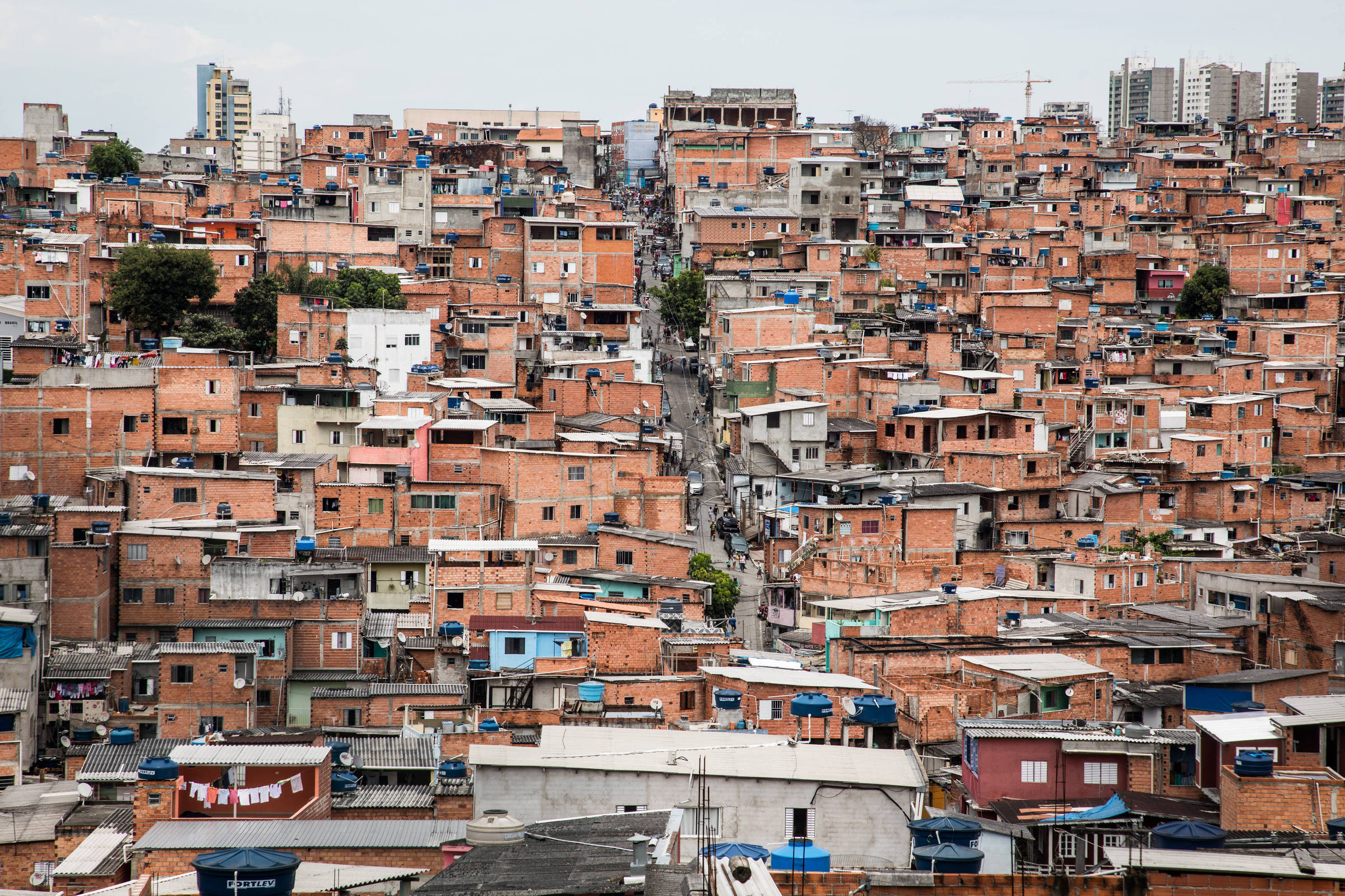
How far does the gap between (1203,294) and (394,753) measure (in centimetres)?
4892

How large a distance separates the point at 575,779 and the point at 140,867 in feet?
16.5

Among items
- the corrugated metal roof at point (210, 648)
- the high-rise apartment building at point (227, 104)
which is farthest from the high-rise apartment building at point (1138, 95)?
the corrugated metal roof at point (210, 648)

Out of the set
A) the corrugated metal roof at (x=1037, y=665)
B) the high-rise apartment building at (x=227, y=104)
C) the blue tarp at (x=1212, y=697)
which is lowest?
the blue tarp at (x=1212, y=697)

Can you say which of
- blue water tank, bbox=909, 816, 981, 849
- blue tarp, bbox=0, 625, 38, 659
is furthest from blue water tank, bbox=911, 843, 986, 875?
blue tarp, bbox=0, 625, 38, 659

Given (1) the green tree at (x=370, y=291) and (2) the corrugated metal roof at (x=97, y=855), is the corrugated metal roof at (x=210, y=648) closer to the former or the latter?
(2) the corrugated metal roof at (x=97, y=855)

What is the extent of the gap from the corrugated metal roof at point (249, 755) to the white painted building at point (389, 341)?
28767 millimetres

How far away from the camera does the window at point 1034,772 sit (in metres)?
22.0

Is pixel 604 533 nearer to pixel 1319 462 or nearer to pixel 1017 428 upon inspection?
pixel 1017 428

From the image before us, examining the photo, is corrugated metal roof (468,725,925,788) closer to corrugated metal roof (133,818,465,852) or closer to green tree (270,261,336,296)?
corrugated metal roof (133,818,465,852)

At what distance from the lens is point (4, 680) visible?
91.4ft

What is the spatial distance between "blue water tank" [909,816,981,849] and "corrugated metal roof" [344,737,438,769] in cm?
857

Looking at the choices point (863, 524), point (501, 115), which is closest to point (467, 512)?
point (863, 524)

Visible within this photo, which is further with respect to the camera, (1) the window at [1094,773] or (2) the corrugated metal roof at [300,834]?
(1) the window at [1094,773]

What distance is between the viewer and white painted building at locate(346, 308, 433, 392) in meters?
49.9
